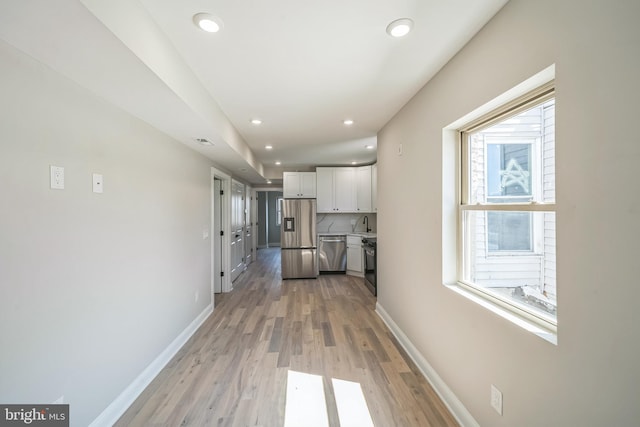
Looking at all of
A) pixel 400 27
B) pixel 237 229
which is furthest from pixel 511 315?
pixel 237 229

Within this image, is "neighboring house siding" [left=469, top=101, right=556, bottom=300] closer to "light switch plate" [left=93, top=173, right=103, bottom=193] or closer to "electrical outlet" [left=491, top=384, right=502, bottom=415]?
"electrical outlet" [left=491, top=384, right=502, bottom=415]

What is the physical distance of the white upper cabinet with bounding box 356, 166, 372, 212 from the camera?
5852mm

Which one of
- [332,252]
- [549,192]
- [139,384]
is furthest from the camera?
[332,252]

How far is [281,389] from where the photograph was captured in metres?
2.08

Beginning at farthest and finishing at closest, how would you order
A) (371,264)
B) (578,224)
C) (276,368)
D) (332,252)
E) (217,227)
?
1. (332,252)
2. (371,264)
3. (217,227)
4. (276,368)
5. (578,224)

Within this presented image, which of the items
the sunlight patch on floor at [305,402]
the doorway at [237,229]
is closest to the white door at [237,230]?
the doorway at [237,229]

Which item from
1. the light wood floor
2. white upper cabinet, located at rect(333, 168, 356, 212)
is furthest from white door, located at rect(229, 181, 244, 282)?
white upper cabinet, located at rect(333, 168, 356, 212)

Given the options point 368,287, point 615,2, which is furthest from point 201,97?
point 368,287

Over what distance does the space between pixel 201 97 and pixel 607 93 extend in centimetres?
233

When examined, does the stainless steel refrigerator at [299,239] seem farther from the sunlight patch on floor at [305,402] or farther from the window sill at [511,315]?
the window sill at [511,315]

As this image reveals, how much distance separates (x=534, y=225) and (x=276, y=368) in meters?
2.24

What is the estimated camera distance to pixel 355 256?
225 inches

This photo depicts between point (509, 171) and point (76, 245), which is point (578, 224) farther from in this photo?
point (76, 245)

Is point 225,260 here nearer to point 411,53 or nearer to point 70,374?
point 70,374
